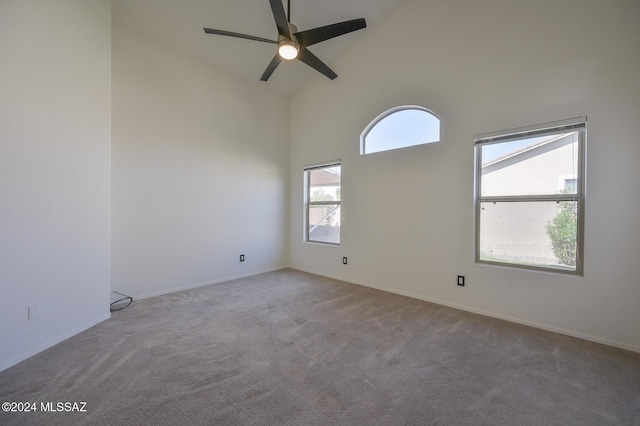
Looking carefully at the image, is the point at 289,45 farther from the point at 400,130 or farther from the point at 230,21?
the point at 400,130

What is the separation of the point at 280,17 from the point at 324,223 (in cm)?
322

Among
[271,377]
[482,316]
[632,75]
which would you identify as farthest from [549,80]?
[271,377]

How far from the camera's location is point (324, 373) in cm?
190

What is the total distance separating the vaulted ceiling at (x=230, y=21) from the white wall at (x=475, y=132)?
0.36 m

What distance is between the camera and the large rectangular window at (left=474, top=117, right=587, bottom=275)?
8.32 feet

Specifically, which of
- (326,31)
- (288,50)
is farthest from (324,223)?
(326,31)

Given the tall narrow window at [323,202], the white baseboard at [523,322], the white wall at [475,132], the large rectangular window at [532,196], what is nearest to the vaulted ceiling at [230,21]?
the white wall at [475,132]

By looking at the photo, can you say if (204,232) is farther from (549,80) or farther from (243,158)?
(549,80)

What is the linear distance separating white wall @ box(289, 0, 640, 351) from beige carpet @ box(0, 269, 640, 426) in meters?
0.44

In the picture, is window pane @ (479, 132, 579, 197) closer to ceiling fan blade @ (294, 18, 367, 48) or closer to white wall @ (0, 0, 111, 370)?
ceiling fan blade @ (294, 18, 367, 48)

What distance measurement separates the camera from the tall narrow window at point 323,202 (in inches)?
180

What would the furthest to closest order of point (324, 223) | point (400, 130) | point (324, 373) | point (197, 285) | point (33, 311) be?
1. point (324, 223)
2. point (197, 285)
3. point (400, 130)
4. point (33, 311)
5. point (324, 373)

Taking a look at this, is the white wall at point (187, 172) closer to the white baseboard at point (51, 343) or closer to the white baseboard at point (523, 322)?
the white baseboard at point (51, 343)

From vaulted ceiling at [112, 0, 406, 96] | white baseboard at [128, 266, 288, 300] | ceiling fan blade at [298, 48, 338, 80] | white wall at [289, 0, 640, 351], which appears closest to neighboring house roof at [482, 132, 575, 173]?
white wall at [289, 0, 640, 351]
